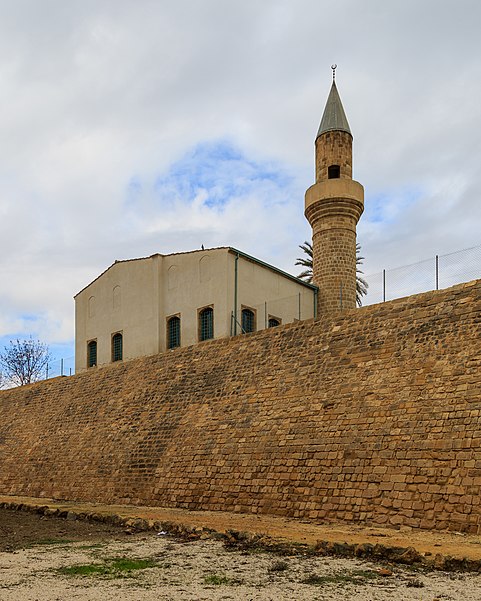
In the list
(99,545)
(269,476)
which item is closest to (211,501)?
(269,476)

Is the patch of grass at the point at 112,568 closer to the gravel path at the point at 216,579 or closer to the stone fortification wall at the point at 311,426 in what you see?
the gravel path at the point at 216,579

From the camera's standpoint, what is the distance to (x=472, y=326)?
43.8ft

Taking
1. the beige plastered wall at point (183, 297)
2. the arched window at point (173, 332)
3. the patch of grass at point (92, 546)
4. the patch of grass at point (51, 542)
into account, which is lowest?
the patch of grass at point (51, 542)

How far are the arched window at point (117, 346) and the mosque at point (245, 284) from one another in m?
0.05

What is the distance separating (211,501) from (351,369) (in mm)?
4811

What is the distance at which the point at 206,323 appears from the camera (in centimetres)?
2447

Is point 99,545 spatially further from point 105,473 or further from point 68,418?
point 68,418

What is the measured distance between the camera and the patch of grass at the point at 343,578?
7.31 m

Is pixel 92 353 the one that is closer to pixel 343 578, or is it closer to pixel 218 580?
pixel 218 580

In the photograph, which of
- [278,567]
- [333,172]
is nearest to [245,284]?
[333,172]

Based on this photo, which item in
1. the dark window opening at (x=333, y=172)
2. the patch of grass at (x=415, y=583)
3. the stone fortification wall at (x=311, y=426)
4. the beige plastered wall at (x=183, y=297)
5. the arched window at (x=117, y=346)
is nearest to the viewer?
the patch of grass at (x=415, y=583)

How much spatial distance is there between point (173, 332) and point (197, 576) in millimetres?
18274

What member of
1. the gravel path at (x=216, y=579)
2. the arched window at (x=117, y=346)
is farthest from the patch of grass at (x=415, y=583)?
the arched window at (x=117, y=346)

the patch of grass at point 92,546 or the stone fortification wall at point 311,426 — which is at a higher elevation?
the stone fortification wall at point 311,426
